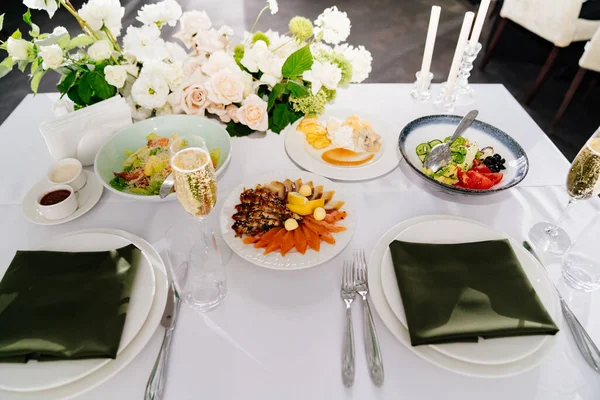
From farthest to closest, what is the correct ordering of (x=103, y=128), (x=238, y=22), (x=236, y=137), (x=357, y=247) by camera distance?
(x=238, y=22)
(x=236, y=137)
(x=103, y=128)
(x=357, y=247)

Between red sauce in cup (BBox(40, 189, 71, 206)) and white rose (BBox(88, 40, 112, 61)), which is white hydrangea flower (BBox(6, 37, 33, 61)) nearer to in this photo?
white rose (BBox(88, 40, 112, 61))

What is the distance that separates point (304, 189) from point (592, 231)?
2.34 feet

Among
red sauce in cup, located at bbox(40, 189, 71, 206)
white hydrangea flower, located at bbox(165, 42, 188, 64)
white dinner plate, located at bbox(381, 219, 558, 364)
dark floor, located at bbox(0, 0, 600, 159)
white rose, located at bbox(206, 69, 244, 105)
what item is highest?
white hydrangea flower, located at bbox(165, 42, 188, 64)

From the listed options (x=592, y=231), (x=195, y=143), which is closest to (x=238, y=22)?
(x=195, y=143)

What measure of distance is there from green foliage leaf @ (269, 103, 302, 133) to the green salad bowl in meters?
0.18

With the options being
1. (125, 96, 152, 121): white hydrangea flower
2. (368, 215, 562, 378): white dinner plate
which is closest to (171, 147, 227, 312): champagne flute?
(368, 215, 562, 378): white dinner plate

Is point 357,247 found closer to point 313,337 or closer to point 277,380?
point 313,337

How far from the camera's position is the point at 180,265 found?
35.1 inches

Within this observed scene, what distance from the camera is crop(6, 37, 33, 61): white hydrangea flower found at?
1039 mm

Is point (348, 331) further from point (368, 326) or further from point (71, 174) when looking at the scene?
point (71, 174)

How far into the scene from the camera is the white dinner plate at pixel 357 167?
1.11 metres

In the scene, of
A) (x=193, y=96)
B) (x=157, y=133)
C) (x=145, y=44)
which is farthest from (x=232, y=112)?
(x=145, y=44)

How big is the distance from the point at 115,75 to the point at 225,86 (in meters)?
0.32

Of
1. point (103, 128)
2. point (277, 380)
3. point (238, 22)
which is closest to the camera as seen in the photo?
point (277, 380)
